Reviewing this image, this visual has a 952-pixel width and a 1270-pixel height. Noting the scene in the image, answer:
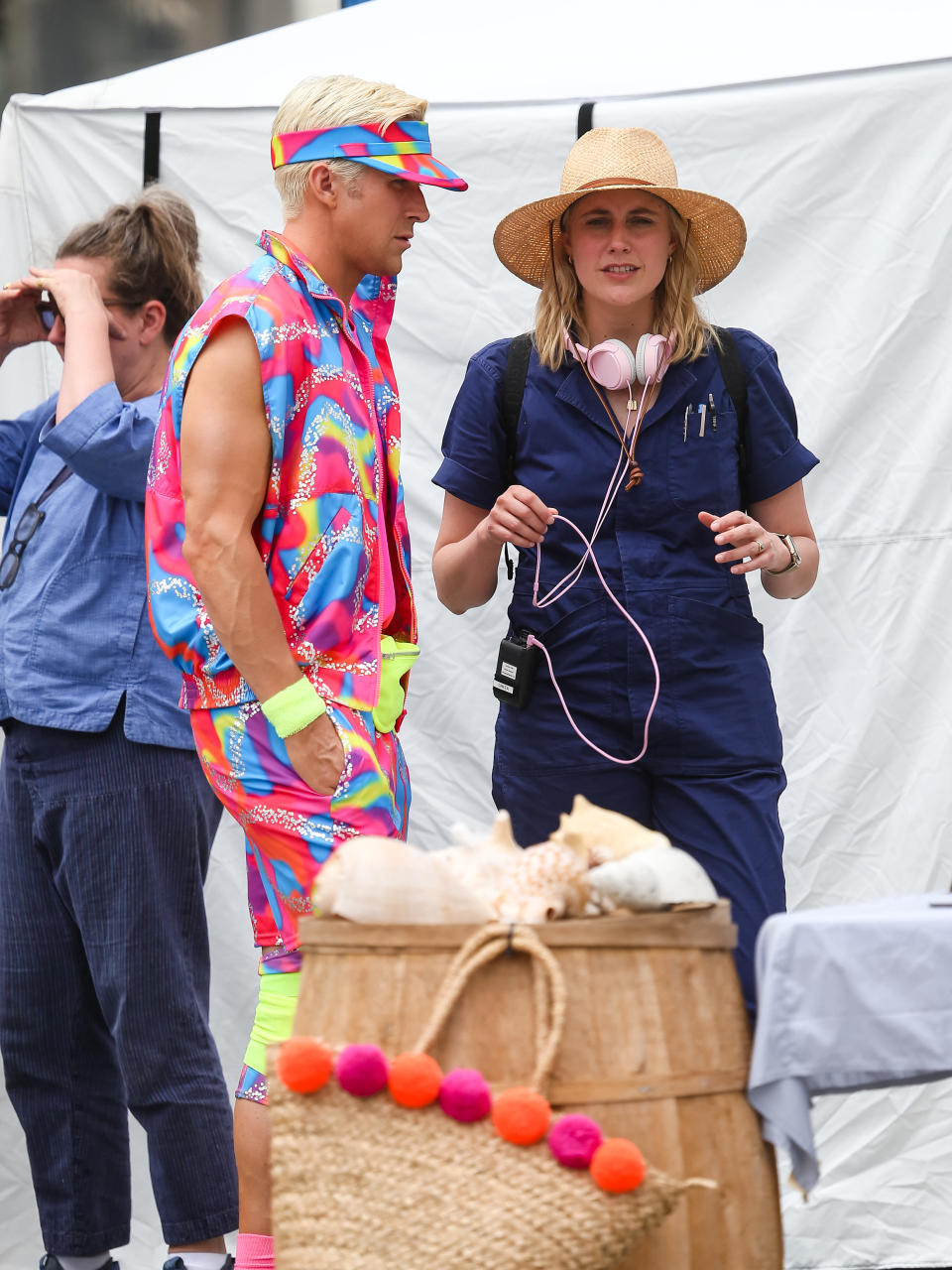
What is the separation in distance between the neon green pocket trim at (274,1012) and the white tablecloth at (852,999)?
658 mm

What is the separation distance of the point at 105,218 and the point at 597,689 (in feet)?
3.77

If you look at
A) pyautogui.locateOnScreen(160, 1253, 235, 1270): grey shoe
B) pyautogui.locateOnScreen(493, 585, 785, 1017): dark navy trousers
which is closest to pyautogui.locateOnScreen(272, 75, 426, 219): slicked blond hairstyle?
pyautogui.locateOnScreen(493, 585, 785, 1017): dark navy trousers

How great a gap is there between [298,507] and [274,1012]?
61 cm

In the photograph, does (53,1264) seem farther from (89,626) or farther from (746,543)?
(746,543)

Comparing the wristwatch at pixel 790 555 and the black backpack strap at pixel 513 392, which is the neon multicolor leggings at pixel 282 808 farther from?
the wristwatch at pixel 790 555

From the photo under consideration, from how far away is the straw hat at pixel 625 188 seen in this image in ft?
7.38

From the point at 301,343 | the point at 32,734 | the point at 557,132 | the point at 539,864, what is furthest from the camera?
the point at 557,132

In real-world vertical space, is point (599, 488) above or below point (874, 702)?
above

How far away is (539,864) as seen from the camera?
1.36 metres

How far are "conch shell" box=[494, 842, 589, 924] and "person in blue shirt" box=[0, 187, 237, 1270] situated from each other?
1.15 m

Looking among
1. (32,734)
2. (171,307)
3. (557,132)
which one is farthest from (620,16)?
(32,734)

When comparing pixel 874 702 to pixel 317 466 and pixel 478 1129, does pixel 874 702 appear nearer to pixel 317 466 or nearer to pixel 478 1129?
pixel 317 466

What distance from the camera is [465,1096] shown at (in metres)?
1.25

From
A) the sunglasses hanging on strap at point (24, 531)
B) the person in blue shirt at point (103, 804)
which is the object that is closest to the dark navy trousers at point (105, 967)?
the person in blue shirt at point (103, 804)
